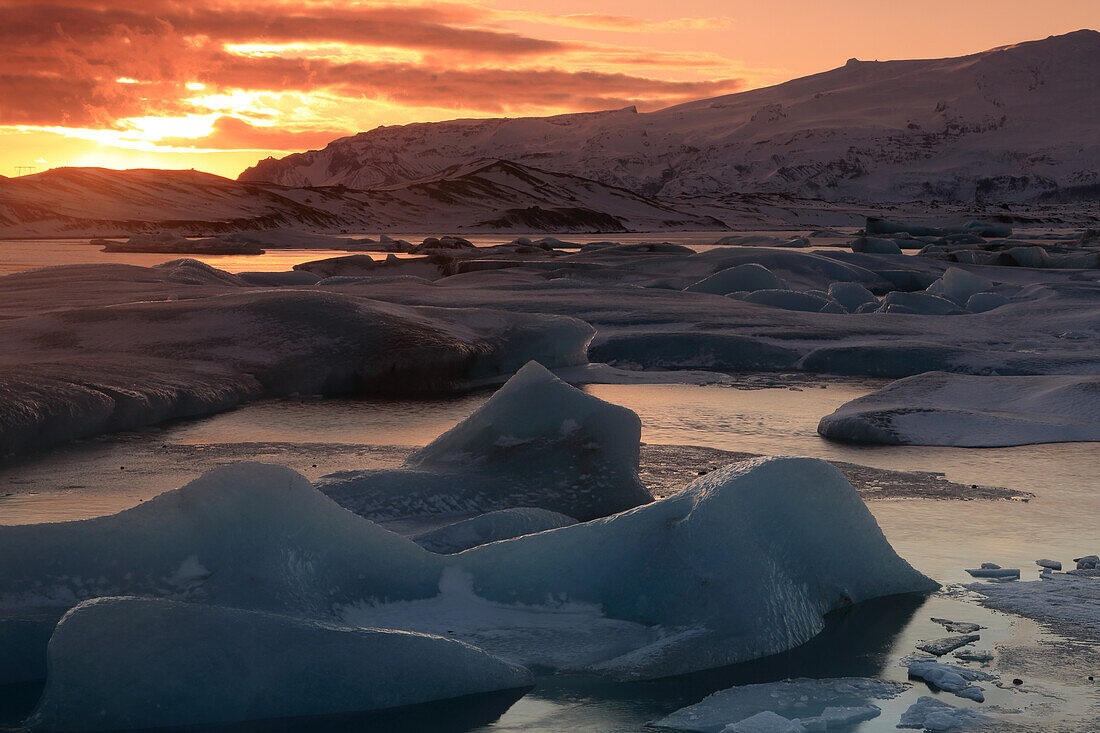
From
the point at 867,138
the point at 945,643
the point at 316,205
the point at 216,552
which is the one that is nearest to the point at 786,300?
the point at 945,643

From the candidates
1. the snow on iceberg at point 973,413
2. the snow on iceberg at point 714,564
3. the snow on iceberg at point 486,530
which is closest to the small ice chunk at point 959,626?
the snow on iceberg at point 714,564

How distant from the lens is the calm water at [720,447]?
2.71 metres

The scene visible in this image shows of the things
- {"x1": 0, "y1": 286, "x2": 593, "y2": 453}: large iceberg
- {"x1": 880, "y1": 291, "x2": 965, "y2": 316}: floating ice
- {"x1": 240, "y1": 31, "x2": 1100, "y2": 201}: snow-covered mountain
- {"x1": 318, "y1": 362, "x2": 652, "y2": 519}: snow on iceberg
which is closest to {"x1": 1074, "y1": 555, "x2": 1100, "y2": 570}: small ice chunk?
{"x1": 318, "y1": 362, "x2": 652, "y2": 519}: snow on iceberg

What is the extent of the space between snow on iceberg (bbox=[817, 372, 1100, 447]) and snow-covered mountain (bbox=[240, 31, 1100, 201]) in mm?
84011

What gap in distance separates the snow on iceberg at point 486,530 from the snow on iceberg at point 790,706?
3.53 ft

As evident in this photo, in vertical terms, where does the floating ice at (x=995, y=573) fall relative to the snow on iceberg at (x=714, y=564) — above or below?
below

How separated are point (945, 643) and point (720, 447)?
9.03ft

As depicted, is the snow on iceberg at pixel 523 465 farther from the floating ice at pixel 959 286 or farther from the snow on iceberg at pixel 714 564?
the floating ice at pixel 959 286

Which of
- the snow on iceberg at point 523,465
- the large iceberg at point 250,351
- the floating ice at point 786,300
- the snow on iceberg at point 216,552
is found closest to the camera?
the snow on iceberg at point 216,552

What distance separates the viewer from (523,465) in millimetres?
4520

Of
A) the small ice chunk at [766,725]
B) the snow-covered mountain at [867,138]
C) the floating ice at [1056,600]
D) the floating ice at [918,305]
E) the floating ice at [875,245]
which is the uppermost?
the snow-covered mountain at [867,138]

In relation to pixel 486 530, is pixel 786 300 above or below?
above

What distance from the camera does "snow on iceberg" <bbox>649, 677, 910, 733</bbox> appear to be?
8.20 ft

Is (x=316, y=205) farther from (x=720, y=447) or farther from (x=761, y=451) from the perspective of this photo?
(x=761, y=451)
